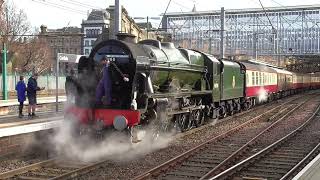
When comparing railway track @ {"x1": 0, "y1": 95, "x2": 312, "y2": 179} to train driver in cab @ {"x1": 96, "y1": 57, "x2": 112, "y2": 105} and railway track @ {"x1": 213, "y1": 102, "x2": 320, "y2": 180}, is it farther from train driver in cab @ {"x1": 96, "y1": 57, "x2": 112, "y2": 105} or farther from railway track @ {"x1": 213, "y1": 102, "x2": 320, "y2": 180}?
railway track @ {"x1": 213, "y1": 102, "x2": 320, "y2": 180}

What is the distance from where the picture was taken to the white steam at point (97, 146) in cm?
1180

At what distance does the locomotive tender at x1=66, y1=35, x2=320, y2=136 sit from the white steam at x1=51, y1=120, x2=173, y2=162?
469 mm

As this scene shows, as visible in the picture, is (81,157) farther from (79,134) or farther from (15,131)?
(15,131)

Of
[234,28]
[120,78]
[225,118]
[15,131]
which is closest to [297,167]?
[120,78]

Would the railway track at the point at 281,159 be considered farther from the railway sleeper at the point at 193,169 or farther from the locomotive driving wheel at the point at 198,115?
the locomotive driving wheel at the point at 198,115

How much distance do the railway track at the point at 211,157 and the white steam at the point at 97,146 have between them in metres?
1.39

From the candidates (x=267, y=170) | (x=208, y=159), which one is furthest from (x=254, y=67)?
(x=267, y=170)

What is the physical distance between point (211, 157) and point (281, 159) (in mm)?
1801

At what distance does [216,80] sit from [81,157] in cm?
875

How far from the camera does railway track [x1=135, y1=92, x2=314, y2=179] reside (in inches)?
385

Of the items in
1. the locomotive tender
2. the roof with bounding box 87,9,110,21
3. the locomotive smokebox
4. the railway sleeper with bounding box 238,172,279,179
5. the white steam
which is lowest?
the railway sleeper with bounding box 238,172,279,179

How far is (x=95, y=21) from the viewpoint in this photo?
9262 centimetres

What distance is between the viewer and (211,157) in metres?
11.8

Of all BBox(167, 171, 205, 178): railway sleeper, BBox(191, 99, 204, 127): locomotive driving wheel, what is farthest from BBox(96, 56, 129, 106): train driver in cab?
BBox(191, 99, 204, 127): locomotive driving wheel
